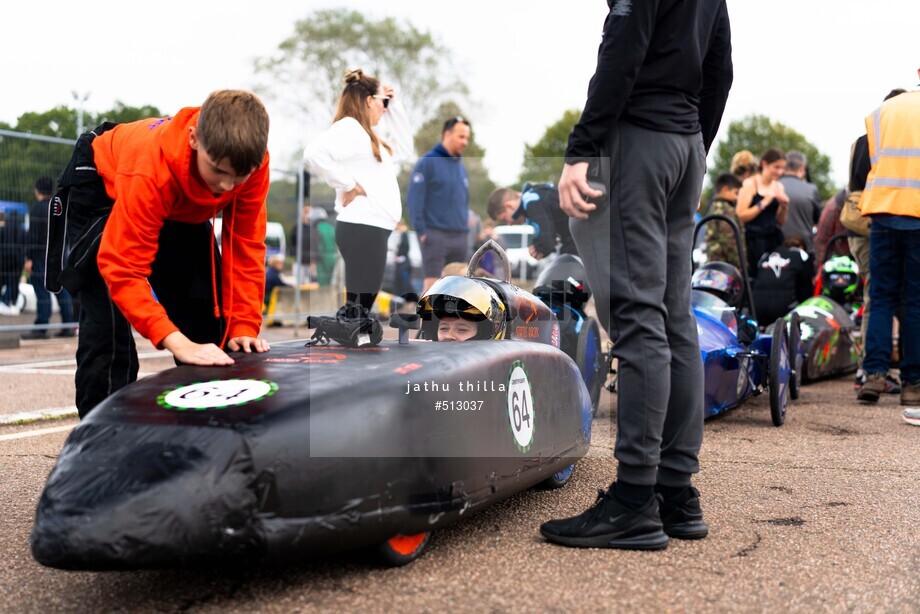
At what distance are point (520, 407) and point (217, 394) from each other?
997 mm

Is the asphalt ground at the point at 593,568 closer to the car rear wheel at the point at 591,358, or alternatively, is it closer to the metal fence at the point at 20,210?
the car rear wheel at the point at 591,358

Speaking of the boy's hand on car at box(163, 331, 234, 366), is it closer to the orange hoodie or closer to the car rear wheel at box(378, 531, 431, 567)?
the orange hoodie

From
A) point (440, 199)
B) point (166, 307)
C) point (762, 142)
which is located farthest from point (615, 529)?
point (762, 142)

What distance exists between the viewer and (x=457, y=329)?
340 centimetres

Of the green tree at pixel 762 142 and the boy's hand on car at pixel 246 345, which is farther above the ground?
the green tree at pixel 762 142

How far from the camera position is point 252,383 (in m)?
2.29

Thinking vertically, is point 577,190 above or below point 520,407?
above

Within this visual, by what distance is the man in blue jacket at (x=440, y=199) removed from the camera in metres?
7.63

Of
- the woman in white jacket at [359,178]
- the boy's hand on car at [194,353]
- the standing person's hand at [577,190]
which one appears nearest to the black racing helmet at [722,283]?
the woman in white jacket at [359,178]

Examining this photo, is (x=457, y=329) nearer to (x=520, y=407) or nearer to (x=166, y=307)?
(x=520, y=407)

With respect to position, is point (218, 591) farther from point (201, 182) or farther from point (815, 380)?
point (815, 380)

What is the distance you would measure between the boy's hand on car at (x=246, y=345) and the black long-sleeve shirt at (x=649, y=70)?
1096mm

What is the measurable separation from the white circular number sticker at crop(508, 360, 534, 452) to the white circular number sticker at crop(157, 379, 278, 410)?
0.81m

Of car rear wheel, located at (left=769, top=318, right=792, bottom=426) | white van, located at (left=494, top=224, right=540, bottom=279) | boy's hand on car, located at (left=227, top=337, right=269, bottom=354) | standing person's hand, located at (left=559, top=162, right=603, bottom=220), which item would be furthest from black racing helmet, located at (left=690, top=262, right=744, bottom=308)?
white van, located at (left=494, top=224, right=540, bottom=279)
